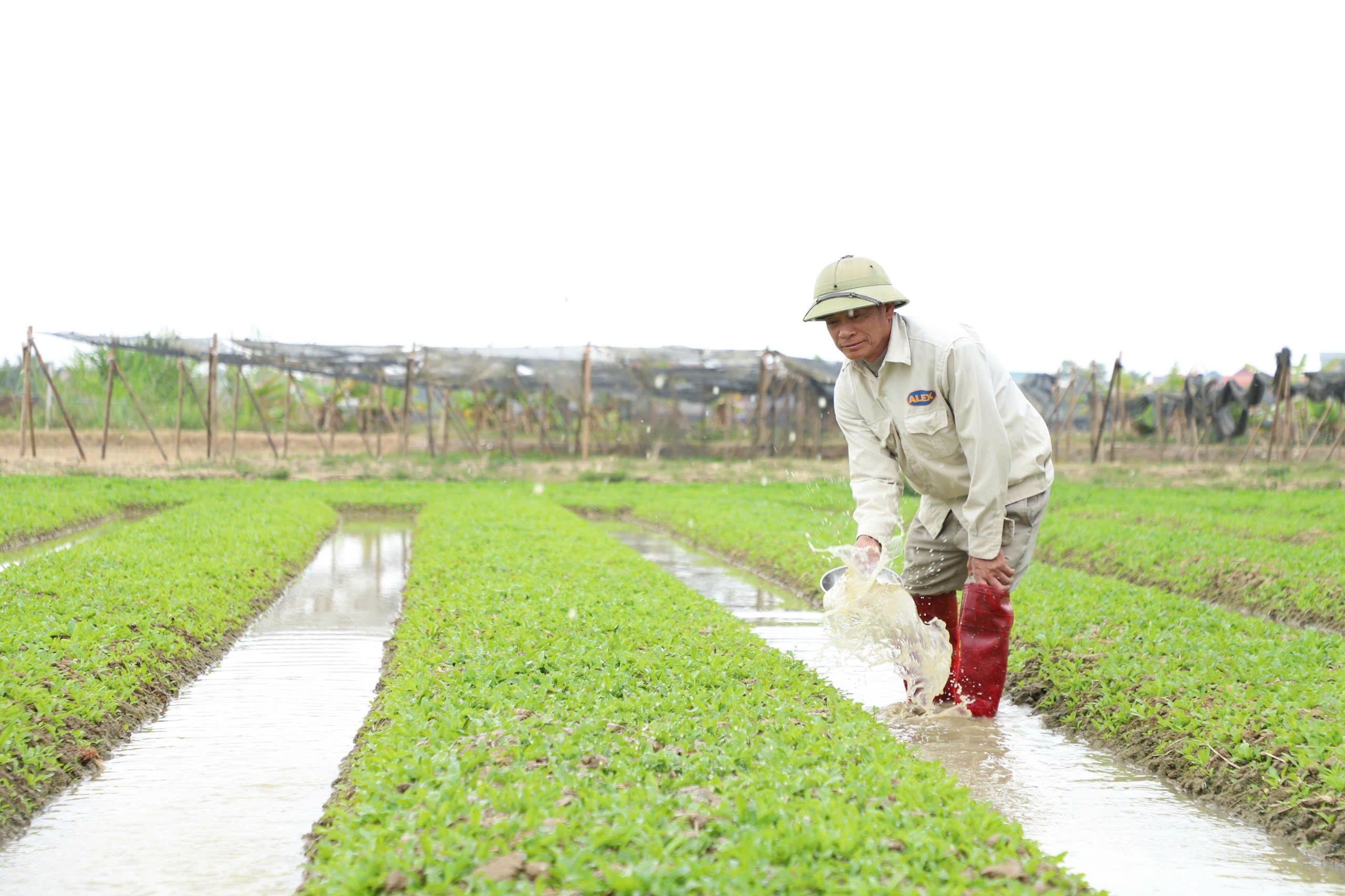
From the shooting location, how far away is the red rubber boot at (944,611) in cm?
541

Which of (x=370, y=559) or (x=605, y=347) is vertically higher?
(x=605, y=347)

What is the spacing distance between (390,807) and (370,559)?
8219 millimetres

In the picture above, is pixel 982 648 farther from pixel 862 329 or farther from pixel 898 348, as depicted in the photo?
pixel 862 329

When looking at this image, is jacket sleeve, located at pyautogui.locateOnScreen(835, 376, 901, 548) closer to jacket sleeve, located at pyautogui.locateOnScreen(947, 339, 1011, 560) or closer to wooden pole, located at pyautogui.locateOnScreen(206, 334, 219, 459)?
jacket sleeve, located at pyautogui.locateOnScreen(947, 339, 1011, 560)

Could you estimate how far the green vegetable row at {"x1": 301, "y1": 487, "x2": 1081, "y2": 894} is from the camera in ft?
9.91

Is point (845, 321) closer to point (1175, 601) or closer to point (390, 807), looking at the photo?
point (390, 807)

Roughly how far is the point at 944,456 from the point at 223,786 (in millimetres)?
3119

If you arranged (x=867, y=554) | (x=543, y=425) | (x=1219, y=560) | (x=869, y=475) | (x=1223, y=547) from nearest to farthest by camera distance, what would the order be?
(x=867, y=554)
(x=869, y=475)
(x=1219, y=560)
(x=1223, y=547)
(x=543, y=425)

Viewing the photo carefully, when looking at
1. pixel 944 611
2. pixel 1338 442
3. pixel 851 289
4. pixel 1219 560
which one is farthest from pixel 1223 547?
pixel 1338 442

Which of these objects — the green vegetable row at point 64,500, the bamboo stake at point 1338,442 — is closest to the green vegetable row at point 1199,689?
the green vegetable row at point 64,500

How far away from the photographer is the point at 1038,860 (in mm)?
3260

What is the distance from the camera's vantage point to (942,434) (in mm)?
4836

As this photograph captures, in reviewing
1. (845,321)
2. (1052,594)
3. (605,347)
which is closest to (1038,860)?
(845,321)

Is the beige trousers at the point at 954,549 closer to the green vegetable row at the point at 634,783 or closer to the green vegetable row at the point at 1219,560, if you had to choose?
the green vegetable row at the point at 634,783
